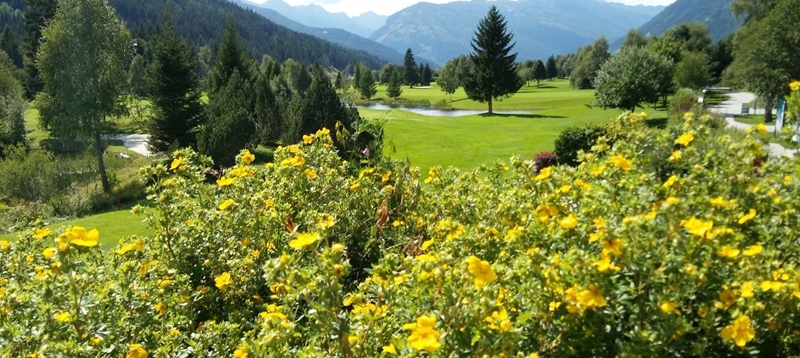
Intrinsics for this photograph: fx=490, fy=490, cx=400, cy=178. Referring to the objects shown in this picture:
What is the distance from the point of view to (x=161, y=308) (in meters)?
2.40

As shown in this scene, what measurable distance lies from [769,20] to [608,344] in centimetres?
3153

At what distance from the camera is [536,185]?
9.07 feet

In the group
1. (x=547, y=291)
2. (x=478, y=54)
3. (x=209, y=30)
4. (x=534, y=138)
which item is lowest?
(x=534, y=138)

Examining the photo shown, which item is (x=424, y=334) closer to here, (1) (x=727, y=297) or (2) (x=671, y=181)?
(1) (x=727, y=297)

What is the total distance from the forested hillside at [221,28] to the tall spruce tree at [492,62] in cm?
8414

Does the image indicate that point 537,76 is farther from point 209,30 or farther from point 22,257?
point 209,30

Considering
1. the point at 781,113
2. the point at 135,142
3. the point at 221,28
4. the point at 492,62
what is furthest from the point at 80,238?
the point at 221,28

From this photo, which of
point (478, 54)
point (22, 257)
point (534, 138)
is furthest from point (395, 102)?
point (22, 257)

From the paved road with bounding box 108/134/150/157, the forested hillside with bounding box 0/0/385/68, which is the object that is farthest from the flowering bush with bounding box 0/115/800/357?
the forested hillside with bounding box 0/0/385/68

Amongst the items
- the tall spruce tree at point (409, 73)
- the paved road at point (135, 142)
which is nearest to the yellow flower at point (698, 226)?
the paved road at point (135, 142)

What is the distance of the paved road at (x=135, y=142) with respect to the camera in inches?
1105

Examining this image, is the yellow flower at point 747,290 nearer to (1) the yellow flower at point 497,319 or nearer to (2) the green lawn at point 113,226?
(1) the yellow flower at point 497,319

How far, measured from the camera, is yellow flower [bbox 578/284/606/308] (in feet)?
4.99

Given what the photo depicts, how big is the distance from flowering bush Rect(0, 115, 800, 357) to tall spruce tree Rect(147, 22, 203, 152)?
20195mm
